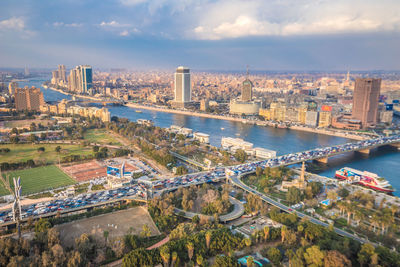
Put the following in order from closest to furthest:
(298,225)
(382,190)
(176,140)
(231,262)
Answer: (231,262)
(298,225)
(382,190)
(176,140)

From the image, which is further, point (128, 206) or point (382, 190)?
point (382, 190)

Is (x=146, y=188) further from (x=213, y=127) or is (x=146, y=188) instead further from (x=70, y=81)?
(x=70, y=81)

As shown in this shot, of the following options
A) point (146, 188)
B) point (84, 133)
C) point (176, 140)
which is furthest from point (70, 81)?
point (146, 188)

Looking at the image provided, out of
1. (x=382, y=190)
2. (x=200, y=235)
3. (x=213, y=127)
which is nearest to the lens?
(x=200, y=235)

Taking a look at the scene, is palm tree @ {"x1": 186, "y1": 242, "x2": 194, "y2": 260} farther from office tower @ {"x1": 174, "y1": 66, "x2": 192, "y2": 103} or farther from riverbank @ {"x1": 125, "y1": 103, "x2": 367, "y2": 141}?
office tower @ {"x1": 174, "y1": 66, "x2": 192, "y2": 103}

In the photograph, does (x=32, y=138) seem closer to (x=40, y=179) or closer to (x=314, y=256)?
(x=40, y=179)

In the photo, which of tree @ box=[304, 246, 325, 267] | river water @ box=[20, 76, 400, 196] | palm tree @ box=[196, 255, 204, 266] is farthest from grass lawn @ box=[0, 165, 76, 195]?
river water @ box=[20, 76, 400, 196]

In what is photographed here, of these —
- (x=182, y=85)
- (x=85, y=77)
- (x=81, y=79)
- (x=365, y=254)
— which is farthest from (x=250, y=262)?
(x=81, y=79)
